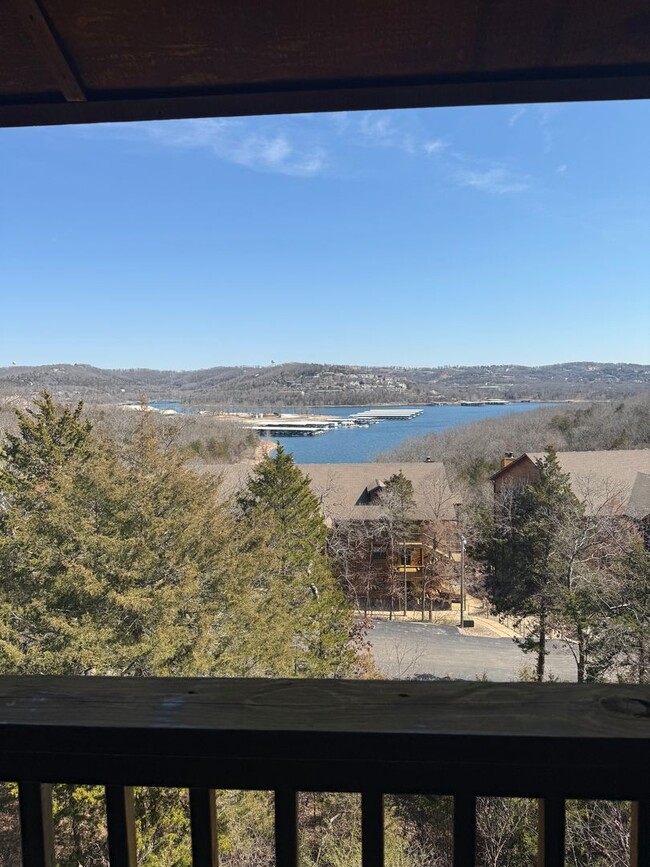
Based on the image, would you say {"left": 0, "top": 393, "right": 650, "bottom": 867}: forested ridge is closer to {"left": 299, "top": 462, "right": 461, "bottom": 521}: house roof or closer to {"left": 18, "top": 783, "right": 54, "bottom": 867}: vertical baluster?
{"left": 299, "top": 462, "right": 461, "bottom": 521}: house roof

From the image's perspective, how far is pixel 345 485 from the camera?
19.6 m

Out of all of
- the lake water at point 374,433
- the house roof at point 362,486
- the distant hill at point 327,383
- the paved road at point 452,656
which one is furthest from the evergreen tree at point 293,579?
the lake water at point 374,433

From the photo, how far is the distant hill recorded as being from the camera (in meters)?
16.0

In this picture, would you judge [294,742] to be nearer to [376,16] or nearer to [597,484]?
[376,16]

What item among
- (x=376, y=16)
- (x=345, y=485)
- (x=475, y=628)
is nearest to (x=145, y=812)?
(x=376, y=16)

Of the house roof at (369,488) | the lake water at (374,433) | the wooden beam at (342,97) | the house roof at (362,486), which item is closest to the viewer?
the wooden beam at (342,97)

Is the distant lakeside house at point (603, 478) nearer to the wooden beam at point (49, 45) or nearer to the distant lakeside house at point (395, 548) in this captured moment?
the distant lakeside house at point (395, 548)

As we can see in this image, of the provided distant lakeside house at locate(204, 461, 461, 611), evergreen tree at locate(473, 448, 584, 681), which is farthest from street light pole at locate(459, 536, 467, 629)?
distant lakeside house at locate(204, 461, 461, 611)

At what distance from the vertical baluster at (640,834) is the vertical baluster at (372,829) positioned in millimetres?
260

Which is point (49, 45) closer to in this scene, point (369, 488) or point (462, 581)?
point (462, 581)

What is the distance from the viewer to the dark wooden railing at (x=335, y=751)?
1.74 ft

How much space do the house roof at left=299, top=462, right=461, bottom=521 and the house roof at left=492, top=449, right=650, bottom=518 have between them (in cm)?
281

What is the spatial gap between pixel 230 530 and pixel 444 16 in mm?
10710

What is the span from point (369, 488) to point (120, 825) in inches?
746
